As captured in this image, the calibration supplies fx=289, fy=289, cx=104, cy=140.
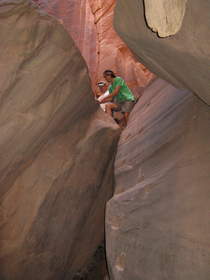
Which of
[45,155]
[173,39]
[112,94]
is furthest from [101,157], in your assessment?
[173,39]

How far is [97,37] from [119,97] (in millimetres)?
7741

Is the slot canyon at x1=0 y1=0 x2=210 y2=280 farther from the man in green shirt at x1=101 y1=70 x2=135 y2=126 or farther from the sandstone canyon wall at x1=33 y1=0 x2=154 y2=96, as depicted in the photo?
the sandstone canyon wall at x1=33 y1=0 x2=154 y2=96

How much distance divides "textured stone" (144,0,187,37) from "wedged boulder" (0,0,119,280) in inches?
123

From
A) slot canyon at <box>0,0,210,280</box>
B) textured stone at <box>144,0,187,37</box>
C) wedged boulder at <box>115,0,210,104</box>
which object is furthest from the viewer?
slot canyon at <box>0,0,210,280</box>

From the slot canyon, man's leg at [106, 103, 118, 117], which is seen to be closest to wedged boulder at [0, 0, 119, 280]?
the slot canyon

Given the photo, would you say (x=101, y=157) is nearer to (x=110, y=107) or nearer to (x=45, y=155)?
(x=45, y=155)

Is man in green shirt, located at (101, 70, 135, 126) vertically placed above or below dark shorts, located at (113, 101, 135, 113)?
above

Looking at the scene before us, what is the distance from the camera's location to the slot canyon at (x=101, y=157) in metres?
2.85

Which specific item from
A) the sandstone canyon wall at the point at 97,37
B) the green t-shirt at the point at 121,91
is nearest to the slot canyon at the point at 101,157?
the green t-shirt at the point at 121,91

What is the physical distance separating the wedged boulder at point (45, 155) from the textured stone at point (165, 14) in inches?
123

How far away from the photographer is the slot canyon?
285cm

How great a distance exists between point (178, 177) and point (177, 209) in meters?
0.44

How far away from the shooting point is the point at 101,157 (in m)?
6.09

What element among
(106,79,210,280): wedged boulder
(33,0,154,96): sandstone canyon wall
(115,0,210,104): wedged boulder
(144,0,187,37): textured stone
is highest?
(144,0,187,37): textured stone
